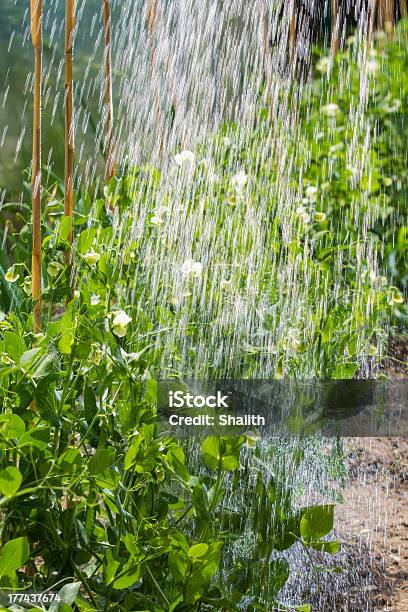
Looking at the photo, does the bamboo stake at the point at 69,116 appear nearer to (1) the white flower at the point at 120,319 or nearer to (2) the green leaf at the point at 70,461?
(1) the white flower at the point at 120,319

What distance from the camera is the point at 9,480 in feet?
2.68

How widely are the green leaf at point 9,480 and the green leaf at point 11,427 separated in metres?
0.07

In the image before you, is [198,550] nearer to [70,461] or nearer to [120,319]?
[70,461]

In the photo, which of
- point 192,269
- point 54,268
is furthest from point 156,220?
point 54,268

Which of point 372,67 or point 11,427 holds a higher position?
point 372,67

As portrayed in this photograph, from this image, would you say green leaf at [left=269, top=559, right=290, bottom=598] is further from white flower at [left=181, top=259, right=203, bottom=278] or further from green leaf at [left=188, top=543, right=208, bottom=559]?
white flower at [left=181, top=259, right=203, bottom=278]

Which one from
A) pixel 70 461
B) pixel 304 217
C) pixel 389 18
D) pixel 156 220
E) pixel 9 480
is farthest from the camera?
pixel 389 18

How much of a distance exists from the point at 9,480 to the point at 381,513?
105 centimetres

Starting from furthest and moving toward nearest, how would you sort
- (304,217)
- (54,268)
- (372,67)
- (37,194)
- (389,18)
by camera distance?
(389,18)
(372,67)
(304,217)
(54,268)
(37,194)

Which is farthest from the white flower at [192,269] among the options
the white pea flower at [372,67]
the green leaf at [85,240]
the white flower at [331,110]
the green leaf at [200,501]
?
the white pea flower at [372,67]

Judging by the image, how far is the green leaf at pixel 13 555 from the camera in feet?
2.69

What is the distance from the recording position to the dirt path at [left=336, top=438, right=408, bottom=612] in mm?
1448

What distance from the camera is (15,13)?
2.62 m

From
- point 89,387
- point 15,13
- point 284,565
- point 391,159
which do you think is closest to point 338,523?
point 284,565
